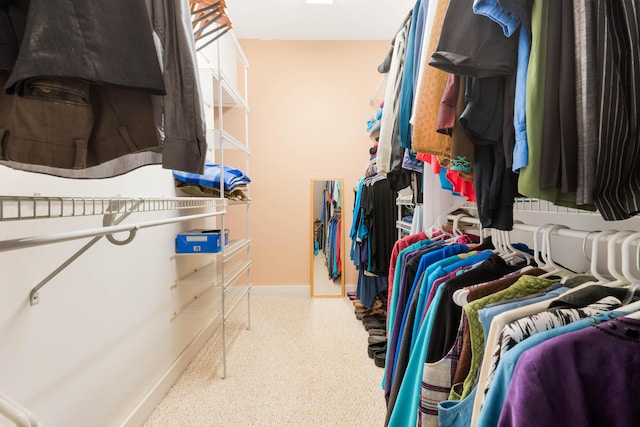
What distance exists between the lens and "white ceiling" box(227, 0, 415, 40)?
277cm

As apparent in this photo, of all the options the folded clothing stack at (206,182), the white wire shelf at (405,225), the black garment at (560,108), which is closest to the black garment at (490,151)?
the black garment at (560,108)

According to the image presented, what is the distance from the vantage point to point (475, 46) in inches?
28.8

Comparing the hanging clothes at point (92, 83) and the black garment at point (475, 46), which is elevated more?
the black garment at point (475, 46)

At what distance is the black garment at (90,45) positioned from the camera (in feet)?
1.45

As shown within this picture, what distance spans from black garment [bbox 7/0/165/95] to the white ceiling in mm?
2610

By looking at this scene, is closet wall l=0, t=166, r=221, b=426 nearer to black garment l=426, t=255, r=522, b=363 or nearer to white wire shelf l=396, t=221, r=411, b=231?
black garment l=426, t=255, r=522, b=363

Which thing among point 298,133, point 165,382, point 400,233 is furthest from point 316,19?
point 165,382

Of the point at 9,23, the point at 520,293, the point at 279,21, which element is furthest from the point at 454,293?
the point at 279,21

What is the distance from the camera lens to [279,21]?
302 centimetres

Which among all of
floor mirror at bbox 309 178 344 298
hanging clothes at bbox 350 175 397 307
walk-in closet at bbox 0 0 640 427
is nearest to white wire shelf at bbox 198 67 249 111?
walk-in closet at bbox 0 0 640 427

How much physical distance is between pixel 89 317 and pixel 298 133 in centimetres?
261

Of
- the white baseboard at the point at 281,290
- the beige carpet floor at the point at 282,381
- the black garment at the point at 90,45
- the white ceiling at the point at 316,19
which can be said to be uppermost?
the white ceiling at the point at 316,19

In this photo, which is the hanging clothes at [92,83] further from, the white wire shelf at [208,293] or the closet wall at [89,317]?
the white wire shelf at [208,293]

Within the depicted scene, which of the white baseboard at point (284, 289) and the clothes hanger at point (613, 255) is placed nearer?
the clothes hanger at point (613, 255)
